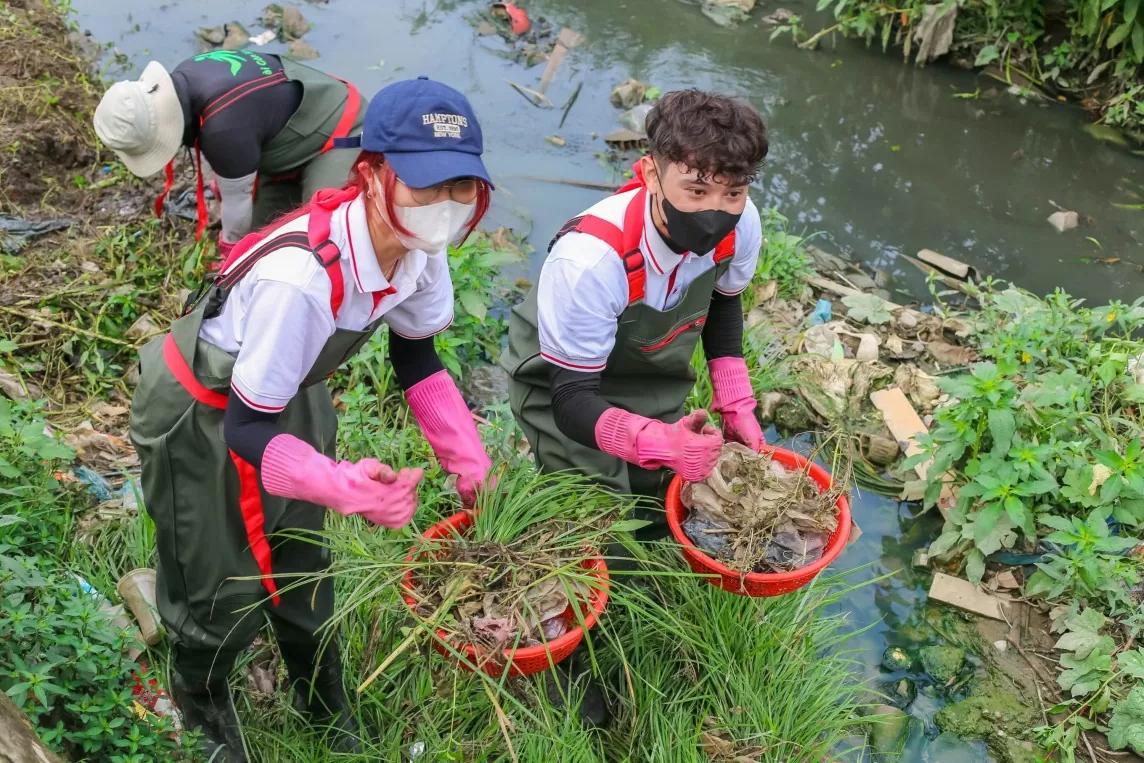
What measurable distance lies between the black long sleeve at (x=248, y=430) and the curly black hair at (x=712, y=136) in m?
1.08

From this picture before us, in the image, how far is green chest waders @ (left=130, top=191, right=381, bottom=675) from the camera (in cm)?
195

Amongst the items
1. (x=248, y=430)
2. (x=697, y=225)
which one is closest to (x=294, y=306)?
(x=248, y=430)

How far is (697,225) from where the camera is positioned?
2219mm

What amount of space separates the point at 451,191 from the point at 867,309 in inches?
126

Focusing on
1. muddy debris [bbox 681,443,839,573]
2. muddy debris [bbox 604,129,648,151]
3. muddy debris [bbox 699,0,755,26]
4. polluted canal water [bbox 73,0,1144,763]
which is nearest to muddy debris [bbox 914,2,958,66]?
polluted canal water [bbox 73,0,1144,763]

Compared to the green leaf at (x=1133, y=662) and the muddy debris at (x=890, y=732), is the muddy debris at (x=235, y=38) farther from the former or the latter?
the green leaf at (x=1133, y=662)

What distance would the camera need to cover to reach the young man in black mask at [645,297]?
7.05 ft

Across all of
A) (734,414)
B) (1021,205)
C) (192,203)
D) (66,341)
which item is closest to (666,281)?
(734,414)

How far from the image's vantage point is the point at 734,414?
2693 mm

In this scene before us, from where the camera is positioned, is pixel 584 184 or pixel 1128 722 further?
pixel 584 184

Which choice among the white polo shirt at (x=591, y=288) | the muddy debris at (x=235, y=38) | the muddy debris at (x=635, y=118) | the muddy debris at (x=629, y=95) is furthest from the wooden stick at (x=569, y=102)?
the white polo shirt at (x=591, y=288)

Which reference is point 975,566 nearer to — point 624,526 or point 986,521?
point 986,521

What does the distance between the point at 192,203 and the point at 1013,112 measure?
535 centimetres

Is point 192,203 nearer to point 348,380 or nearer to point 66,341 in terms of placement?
point 66,341
